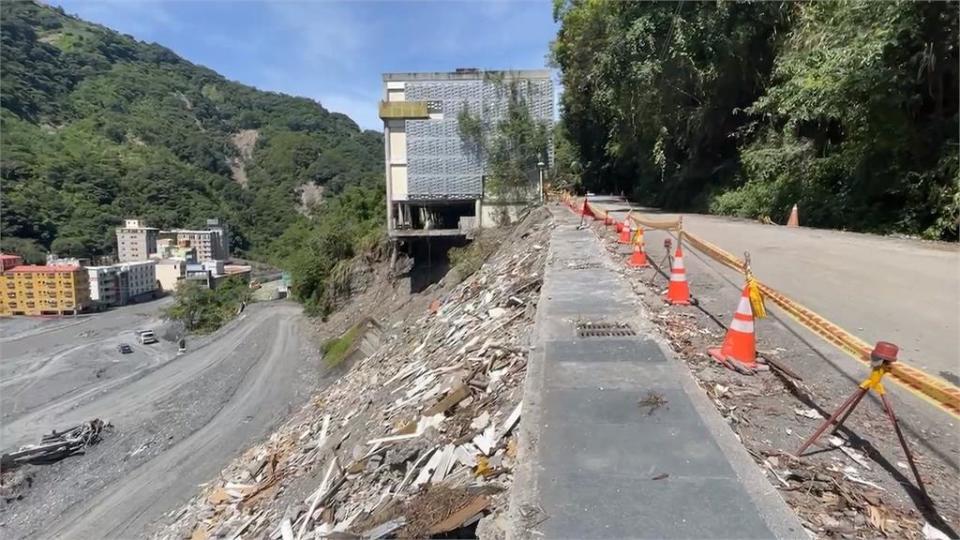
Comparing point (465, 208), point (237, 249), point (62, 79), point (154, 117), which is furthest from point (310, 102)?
point (465, 208)

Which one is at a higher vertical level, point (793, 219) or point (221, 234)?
point (221, 234)

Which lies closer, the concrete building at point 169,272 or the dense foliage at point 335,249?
the dense foliage at point 335,249

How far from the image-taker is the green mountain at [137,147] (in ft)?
266

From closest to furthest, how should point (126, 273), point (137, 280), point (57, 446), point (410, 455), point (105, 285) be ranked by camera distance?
point (410, 455)
point (57, 446)
point (105, 285)
point (126, 273)
point (137, 280)

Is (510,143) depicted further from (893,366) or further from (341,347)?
(893,366)

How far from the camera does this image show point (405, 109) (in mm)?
20875

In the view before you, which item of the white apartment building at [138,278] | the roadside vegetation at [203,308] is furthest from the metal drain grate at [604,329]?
the white apartment building at [138,278]

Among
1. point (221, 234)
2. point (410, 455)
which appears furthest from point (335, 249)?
point (221, 234)

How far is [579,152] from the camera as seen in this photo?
36.3m

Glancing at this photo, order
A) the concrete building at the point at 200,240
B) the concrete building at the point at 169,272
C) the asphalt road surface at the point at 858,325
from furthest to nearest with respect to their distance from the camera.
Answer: the concrete building at the point at 200,240 → the concrete building at the point at 169,272 → the asphalt road surface at the point at 858,325

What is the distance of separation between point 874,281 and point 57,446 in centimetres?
2249

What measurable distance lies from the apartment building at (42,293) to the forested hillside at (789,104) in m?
58.9

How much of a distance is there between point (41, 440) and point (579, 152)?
32.7m

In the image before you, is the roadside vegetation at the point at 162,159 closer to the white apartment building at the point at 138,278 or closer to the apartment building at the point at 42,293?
the white apartment building at the point at 138,278
